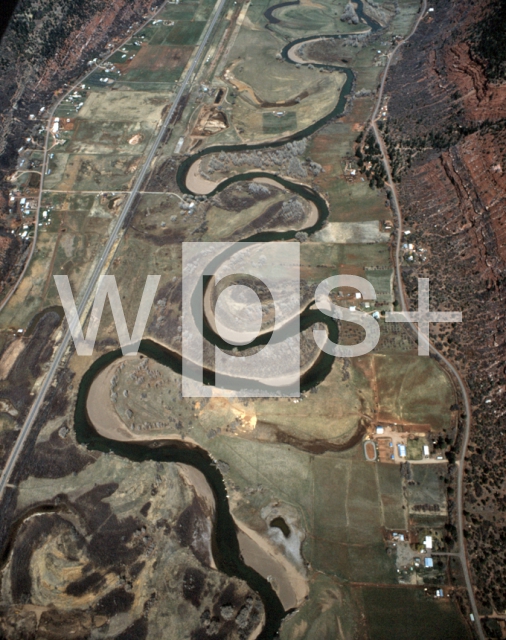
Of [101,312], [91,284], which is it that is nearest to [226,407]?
[101,312]

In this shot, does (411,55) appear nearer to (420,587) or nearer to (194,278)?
(194,278)

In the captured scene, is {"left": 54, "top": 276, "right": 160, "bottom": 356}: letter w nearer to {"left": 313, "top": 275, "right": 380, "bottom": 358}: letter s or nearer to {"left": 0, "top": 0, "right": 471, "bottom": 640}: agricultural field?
{"left": 0, "top": 0, "right": 471, "bottom": 640}: agricultural field

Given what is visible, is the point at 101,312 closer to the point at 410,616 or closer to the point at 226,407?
the point at 226,407

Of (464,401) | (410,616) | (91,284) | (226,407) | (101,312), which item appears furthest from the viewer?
(91,284)

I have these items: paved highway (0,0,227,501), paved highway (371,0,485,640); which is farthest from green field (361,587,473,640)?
paved highway (0,0,227,501)

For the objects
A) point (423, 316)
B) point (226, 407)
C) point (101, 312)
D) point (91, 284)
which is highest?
point (91, 284)

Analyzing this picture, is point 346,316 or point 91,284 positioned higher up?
point 91,284

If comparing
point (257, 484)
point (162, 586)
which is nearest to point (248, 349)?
point (257, 484)
